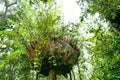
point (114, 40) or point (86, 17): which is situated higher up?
point (86, 17)

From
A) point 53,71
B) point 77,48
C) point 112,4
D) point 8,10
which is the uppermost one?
point 8,10

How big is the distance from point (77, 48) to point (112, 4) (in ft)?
3.90

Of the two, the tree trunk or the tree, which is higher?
the tree

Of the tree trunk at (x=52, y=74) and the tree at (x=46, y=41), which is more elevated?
the tree at (x=46, y=41)

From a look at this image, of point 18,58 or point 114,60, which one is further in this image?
point 18,58

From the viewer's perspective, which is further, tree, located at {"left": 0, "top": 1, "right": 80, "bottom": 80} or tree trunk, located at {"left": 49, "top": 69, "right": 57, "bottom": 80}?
tree trunk, located at {"left": 49, "top": 69, "right": 57, "bottom": 80}

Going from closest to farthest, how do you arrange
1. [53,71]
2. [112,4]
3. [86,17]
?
[112,4], [53,71], [86,17]

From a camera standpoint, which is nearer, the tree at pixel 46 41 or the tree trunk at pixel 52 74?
the tree at pixel 46 41

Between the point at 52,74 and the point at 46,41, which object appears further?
the point at 52,74

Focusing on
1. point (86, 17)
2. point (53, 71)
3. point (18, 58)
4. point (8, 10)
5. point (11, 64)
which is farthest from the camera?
point (8, 10)

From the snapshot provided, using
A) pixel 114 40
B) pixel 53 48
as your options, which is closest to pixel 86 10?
pixel 114 40

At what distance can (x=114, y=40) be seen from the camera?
6.64 m

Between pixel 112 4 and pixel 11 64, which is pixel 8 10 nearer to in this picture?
pixel 11 64

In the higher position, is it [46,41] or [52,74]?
[46,41]
